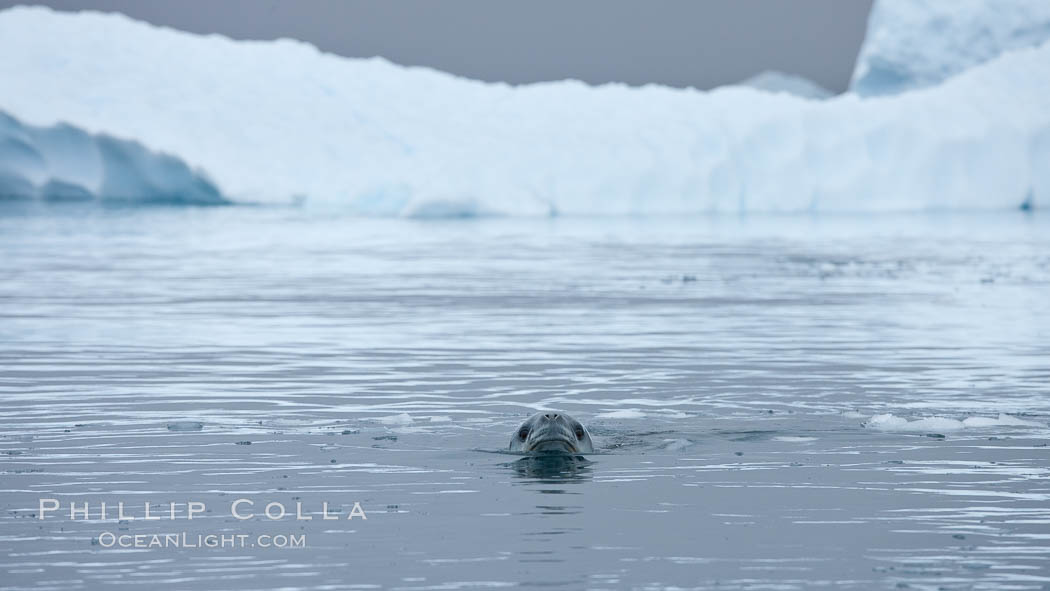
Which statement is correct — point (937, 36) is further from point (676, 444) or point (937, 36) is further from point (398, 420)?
point (676, 444)

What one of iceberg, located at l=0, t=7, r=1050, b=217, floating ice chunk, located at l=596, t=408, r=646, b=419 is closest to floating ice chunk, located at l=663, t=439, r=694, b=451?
floating ice chunk, located at l=596, t=408, r=646, b=419

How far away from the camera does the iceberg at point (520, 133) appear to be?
40.8 m

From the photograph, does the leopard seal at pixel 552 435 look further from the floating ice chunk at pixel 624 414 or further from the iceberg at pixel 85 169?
the iceberg at pixel 85 169

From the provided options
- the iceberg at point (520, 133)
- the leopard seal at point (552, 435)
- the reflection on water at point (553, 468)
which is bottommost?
the reflection on water at point (553, 468)

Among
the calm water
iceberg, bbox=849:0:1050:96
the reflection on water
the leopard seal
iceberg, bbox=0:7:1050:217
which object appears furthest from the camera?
iceberg, bbox=849:0:1050:96

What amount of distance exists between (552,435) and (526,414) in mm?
1435

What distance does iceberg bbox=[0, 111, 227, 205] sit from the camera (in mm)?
42219

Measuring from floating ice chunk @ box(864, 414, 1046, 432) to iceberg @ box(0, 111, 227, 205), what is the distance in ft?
121

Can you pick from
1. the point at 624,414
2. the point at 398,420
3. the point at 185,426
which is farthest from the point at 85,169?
the point at 624,414

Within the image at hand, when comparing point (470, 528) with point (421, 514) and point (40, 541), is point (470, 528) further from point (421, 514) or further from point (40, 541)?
point (40, 541)

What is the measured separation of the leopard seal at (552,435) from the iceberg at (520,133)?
3316 cm

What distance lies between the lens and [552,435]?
7.13 metres

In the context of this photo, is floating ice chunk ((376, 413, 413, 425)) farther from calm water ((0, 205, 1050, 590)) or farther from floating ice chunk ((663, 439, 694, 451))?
floating ice chunk ((663, 439, 694, 451))

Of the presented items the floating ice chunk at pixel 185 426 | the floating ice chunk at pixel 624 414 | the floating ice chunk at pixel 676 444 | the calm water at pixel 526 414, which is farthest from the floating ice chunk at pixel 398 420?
the floating ice chunk at pixel 676 444
